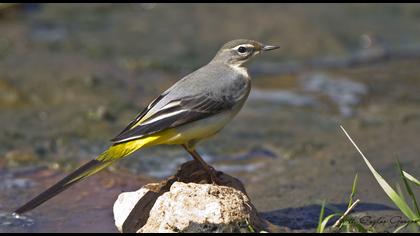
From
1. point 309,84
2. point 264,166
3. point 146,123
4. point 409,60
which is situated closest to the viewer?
point 146,123

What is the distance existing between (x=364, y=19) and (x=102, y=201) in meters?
8.89

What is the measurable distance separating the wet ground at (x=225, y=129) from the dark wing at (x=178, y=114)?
102 centimetres

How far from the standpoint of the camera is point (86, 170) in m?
6.11

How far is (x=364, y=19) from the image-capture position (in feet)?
48.4

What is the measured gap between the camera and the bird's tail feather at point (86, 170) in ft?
19.7

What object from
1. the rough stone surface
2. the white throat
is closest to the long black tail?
the rough stone surface

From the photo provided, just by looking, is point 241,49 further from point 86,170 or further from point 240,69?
point 86,170

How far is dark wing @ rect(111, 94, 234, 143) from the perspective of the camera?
6.27 metres

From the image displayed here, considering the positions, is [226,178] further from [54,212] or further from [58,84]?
[58,84]

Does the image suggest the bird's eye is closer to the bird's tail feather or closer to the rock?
the bird's tail feather

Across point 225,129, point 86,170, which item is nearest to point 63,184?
point 86,170

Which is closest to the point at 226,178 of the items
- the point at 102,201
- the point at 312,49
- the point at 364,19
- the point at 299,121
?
the point at 102,201

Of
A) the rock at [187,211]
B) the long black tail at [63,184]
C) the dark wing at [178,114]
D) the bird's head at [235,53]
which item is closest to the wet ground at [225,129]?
the rock at [187,211]

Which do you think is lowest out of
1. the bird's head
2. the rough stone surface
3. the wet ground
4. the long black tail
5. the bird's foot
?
the wet ground
